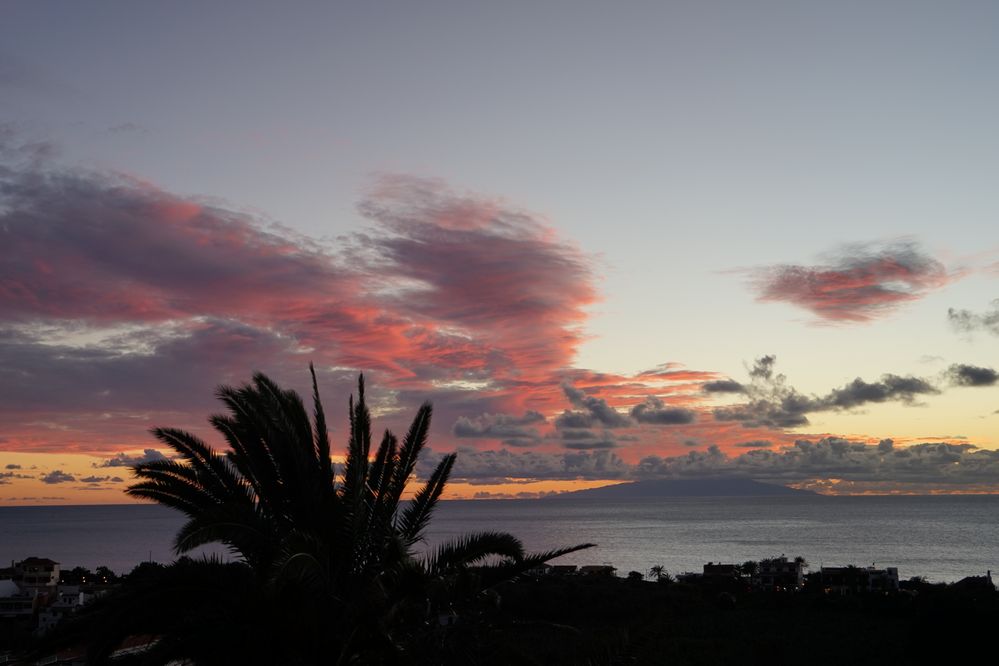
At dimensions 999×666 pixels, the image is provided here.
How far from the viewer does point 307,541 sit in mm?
11555

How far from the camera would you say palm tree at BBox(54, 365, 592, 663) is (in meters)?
11.7

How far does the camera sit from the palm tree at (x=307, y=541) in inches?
459

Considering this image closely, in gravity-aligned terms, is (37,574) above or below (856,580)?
below

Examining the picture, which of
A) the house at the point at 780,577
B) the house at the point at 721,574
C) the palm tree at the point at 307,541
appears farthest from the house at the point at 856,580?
the palm tree at the point at 307,541

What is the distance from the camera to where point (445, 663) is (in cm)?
1202

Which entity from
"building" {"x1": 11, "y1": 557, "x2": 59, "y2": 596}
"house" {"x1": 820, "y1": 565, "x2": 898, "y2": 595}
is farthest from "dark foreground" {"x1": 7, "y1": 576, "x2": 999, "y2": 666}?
"building" {"x1": 11, "y1": 557, "x2": 59, "y2": 596}

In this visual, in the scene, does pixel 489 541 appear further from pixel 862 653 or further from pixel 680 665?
pixel 862 653

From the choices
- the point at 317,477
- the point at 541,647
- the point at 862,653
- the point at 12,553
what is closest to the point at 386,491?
the point at 317,477

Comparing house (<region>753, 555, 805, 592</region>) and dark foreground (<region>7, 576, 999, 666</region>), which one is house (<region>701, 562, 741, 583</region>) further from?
dark foreground (<region>7, 576, 999, 666</region>)

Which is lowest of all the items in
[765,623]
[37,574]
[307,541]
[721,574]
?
[37,574]

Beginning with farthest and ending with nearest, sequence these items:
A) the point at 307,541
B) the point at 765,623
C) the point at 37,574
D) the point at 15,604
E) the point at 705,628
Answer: the point at 37,574 < the point at 15,604 < the point at 765,623 < the point at 705,628 < the point at 307,541

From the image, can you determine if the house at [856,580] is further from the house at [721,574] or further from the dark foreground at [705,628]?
the house at [721,574]

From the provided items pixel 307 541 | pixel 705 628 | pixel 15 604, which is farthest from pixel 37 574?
pixel 307 541

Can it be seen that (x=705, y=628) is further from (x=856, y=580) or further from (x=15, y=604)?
(x=15, y=604)
